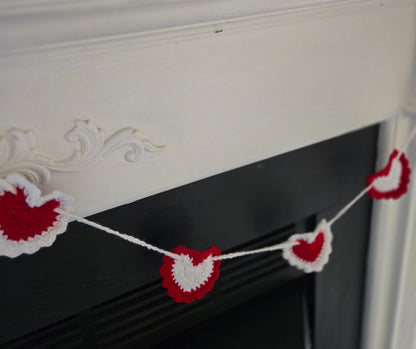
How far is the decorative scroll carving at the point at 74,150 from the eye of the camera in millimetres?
501

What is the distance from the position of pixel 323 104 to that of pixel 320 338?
0.60m

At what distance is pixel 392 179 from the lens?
2.83 feet

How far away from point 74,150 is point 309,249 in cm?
45

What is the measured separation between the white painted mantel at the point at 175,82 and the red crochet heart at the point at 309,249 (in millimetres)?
171

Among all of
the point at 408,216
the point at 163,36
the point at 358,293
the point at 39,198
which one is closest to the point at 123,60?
the point at 163,36

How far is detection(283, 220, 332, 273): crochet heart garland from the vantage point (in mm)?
785

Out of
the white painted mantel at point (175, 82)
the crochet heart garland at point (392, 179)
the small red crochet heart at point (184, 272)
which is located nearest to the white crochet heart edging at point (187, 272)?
the small red crochet heart at point (184, 272)

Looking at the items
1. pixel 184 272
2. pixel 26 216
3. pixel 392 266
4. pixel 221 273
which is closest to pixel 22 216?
pixel 26 216

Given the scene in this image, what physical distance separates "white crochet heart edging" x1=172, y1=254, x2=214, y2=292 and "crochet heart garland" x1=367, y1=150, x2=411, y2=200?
0.39m

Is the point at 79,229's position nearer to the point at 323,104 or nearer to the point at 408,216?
the point at 323,104

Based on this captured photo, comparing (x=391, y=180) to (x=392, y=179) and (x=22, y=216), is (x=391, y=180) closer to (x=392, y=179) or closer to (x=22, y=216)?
(x=392, y=179)

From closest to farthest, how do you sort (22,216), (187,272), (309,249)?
1. (22,216)
2. (187,272)
3. (309,249)

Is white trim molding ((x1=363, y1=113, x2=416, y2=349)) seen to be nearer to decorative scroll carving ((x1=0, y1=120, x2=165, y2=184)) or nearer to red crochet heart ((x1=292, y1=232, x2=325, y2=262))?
red crochet heart ((x1=292, y1=232, x2=325, y2=262))

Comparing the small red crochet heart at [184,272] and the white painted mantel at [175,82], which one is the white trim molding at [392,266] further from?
the small red crochet heart at [184,272]
